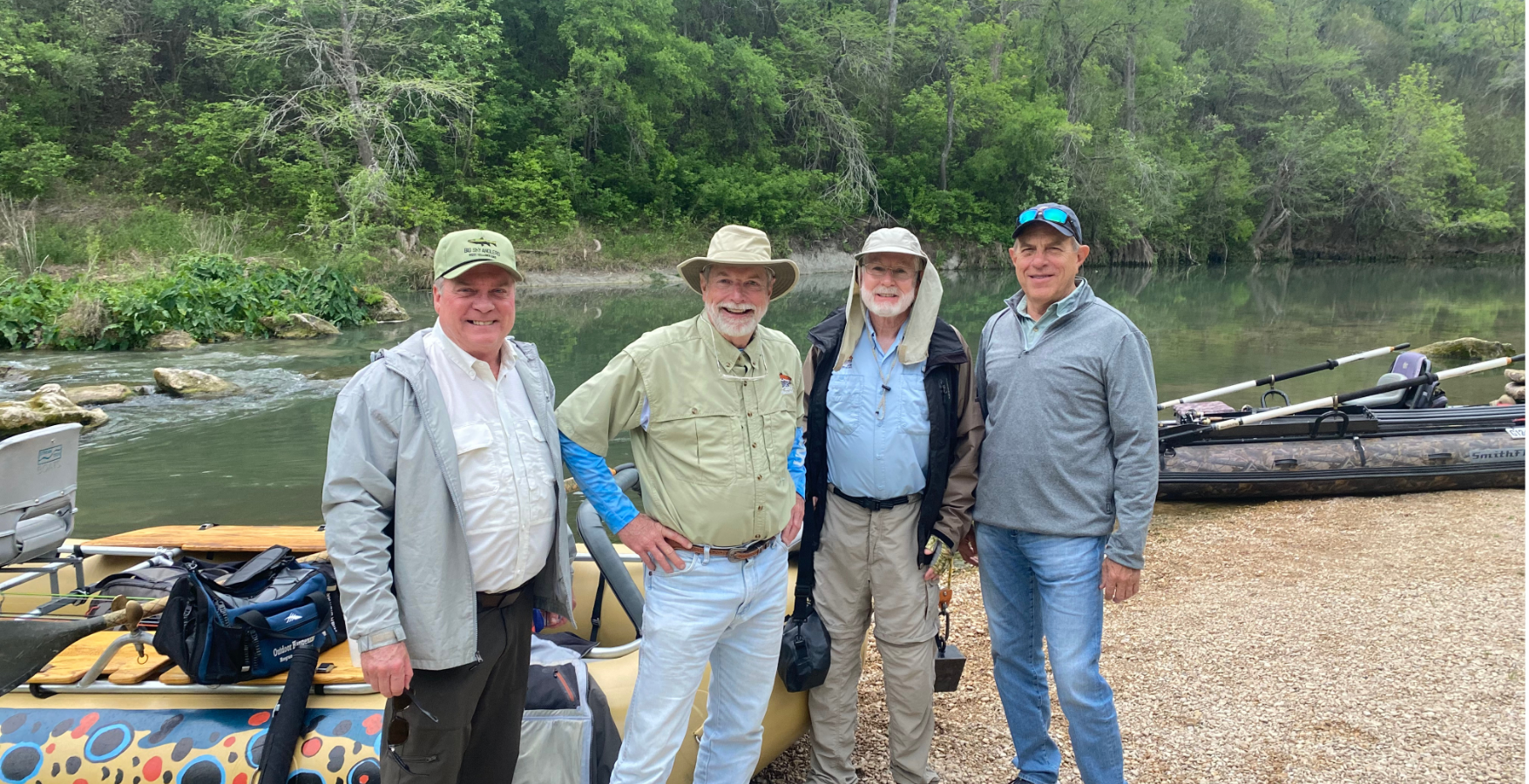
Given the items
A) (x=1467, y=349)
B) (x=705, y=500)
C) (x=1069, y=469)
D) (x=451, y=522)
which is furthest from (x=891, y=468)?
(x=1467, y=349)

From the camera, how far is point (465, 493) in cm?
225

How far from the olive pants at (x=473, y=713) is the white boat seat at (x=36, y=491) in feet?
6.94

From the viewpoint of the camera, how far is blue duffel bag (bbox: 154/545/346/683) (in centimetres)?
271

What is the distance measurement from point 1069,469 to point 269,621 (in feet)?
7.92

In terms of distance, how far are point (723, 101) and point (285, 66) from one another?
1581 cm

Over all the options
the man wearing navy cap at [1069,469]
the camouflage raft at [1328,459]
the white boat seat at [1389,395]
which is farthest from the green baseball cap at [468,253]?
the white boat seat at [1389,395]

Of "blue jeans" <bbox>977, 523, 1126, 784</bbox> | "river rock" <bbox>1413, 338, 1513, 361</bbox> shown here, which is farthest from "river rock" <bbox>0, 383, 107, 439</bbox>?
"river rock" <bbox>1413, 338, 1513, 361</bbox>

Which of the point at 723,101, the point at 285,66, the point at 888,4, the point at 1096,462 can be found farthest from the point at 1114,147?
the point at 1096,462

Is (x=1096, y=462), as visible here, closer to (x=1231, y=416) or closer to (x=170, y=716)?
(x=170, y=716)

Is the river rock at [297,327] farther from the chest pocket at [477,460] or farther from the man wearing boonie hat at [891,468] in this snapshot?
the chest pocket at [477,460]

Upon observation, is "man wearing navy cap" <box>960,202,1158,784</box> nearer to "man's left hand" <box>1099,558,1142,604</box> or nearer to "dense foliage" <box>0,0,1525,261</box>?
"man's left hand" <box>1099,558,1142,604</box>

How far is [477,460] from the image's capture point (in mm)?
2268

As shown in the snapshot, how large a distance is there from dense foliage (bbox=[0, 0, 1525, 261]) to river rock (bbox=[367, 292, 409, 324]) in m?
5.72

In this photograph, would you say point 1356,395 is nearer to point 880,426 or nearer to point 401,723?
point 880,426
